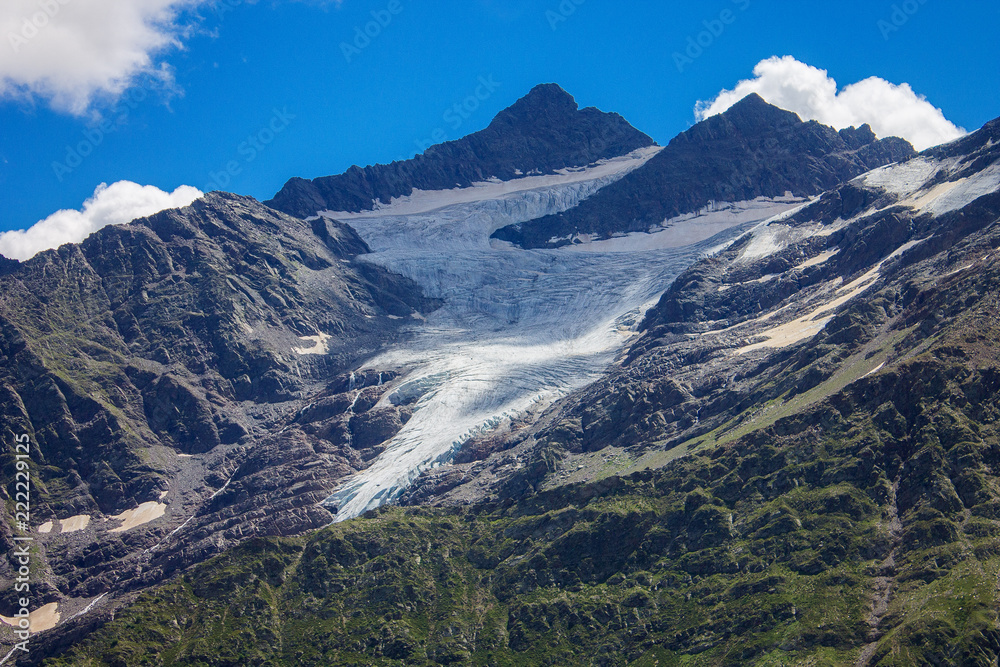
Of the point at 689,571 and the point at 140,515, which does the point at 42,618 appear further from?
the point at 689,571

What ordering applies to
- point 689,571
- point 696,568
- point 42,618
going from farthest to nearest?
point 42,618 < point 689,571 < point 696,568

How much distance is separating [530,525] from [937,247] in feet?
281

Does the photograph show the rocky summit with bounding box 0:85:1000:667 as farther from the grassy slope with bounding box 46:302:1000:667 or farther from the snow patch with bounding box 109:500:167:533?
the snow patch with bounding box 109:500:167:533

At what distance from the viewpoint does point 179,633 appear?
399ft

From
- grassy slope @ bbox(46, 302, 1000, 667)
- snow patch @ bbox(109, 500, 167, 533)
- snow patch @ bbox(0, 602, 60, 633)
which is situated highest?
snow patch @ bbox(109, 500, 167, 533)

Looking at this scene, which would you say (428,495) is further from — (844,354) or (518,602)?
(844,354)

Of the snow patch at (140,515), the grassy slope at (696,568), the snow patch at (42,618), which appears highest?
the snow patch at (140,515)

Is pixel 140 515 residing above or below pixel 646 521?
above

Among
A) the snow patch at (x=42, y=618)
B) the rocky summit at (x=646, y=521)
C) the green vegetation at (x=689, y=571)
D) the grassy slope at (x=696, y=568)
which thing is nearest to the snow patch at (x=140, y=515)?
the rocky summit at (x=646, y=521)

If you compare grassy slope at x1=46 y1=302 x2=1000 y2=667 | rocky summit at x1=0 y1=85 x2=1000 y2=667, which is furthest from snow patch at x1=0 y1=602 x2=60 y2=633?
grassy slope at x1=46 y1=302 x2=1000 y2=667

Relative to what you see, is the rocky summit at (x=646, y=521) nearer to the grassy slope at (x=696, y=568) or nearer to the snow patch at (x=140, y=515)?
the grassy slope at (x=696, y=568)

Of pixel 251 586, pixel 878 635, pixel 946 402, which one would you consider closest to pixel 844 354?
pixel 946 402

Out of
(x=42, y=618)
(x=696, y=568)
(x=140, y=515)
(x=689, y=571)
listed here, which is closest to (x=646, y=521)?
(x=689, y=571)

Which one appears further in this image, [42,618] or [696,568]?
[42,618]
